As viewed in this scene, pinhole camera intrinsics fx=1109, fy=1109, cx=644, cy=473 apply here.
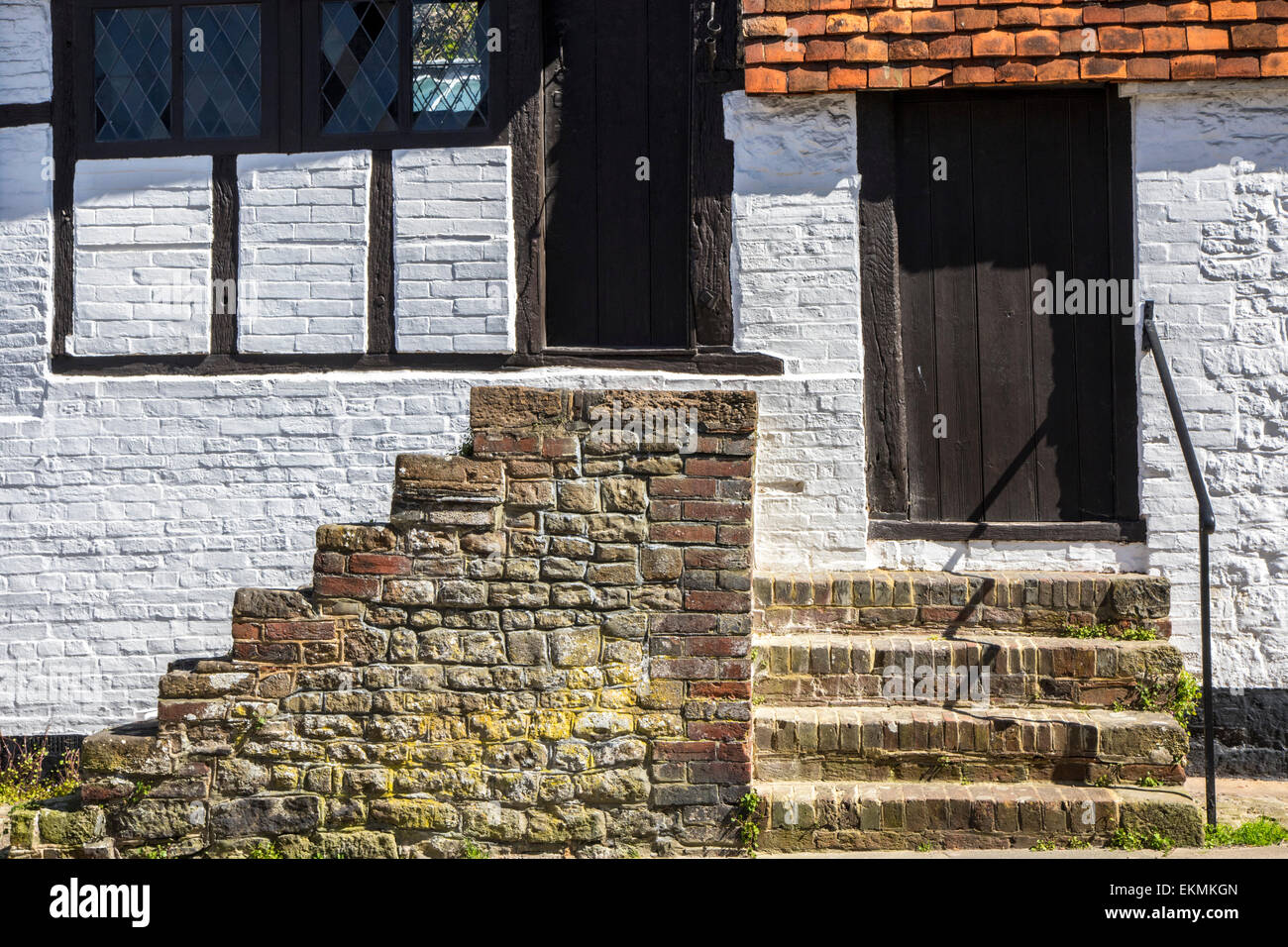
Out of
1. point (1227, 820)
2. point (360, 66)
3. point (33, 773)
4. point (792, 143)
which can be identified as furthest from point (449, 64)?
point (1227, 820)

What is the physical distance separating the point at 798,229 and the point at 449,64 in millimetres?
2002

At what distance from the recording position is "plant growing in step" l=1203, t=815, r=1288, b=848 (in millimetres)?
4148

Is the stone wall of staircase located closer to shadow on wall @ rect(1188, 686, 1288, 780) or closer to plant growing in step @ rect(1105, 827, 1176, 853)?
plant growing in step @ rect(1105, 827, 1176, 853)

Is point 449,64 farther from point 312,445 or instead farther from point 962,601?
point 962,601

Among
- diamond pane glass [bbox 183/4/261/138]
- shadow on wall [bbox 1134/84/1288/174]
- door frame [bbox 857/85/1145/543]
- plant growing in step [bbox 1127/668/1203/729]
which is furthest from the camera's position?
diamond pane glass [bbox 183/4/261/138]

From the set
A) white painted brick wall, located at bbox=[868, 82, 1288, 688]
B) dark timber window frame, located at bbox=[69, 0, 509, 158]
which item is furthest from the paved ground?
dark timber window frame, located at bbox=[69, 0, 509, 158]

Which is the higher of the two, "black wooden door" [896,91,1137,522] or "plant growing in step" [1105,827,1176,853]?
"black wooden door" [896,91,1137,522]

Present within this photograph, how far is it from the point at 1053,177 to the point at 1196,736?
9.00 feet

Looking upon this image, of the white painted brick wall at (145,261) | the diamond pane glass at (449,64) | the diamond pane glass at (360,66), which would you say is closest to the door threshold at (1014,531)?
the diamond pane glass at (449,64)

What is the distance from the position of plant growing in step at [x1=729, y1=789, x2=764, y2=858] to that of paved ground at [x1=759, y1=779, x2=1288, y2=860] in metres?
0.08

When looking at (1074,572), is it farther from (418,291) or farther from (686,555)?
(418,291)

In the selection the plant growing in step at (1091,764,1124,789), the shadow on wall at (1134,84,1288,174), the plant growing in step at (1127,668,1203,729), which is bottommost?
the plant growing in step at (1091,764,1124,789)

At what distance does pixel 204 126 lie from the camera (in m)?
5.79

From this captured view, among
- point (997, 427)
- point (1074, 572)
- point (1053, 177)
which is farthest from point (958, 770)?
point (1053, 177)
